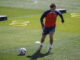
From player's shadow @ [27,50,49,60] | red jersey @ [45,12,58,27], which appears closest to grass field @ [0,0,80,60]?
player's shadow @ [27,50,49,60]

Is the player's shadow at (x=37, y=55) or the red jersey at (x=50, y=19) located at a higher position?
the red jersey at (x=50, y=19)

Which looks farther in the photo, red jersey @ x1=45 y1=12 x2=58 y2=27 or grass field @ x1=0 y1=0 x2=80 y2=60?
red jersey @ x1=45 y1=12 x2=58 y2=27

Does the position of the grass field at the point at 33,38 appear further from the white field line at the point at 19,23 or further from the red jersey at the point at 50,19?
the red jersey at the point at 50,19

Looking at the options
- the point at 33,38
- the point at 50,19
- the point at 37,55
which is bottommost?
the point at 33,38

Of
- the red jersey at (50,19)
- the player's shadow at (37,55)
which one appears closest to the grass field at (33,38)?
the player's shadow at (37,55)

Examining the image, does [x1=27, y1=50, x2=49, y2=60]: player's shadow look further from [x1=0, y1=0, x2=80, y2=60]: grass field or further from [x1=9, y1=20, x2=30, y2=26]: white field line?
[x1=9, y1=20, x2=30, y2=26]: white field line

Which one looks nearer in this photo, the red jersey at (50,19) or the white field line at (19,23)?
the red jersey at (50,19)

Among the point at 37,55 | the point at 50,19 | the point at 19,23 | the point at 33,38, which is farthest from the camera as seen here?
the point at 19,23

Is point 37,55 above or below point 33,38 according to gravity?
above

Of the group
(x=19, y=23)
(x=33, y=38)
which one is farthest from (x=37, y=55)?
(x=19, y=23)

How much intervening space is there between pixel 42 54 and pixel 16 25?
280 inches

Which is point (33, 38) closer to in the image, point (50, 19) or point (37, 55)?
point (50, 19)

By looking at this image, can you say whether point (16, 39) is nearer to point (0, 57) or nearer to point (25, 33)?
point (25, 33)

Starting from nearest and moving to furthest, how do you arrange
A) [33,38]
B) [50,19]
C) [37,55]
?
[37,55] < [50,19] < [33,38]
